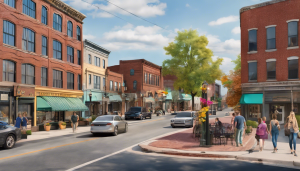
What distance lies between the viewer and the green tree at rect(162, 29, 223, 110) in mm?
51406

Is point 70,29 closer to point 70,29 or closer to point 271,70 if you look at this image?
point 70,29

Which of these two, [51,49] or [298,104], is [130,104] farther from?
[298,104]

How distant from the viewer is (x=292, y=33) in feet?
84.4

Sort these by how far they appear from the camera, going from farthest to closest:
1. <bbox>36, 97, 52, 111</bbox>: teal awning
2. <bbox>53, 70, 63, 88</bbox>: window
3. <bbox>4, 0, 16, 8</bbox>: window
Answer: <bbox>53, 70, 63, 88</bbox>: window
<bbox>36, 97, 52, 111</bbox>: teal awning
<bbox>4, 0, 16, 8</bbox>: window

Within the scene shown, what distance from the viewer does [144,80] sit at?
61156mm

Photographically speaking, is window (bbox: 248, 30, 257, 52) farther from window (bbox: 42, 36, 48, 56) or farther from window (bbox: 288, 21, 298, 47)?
window (bbox: 42, 36, 48, 56)

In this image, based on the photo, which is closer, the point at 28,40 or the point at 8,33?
the point at 8,33

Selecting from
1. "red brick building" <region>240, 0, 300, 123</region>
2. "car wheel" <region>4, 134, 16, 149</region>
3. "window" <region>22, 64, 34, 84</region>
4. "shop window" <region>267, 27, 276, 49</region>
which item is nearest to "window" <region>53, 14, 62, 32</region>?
"window" <region>22, 64, 34, 84</region>

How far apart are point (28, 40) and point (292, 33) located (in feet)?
77.4

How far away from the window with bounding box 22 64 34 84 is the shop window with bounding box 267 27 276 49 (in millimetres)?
21925

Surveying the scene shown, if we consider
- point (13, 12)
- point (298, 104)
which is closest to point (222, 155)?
point (298, 104)

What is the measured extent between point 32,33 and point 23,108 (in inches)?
279

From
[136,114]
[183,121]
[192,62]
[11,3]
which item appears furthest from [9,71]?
[192,62]

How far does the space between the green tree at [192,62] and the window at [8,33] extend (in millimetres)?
32129
